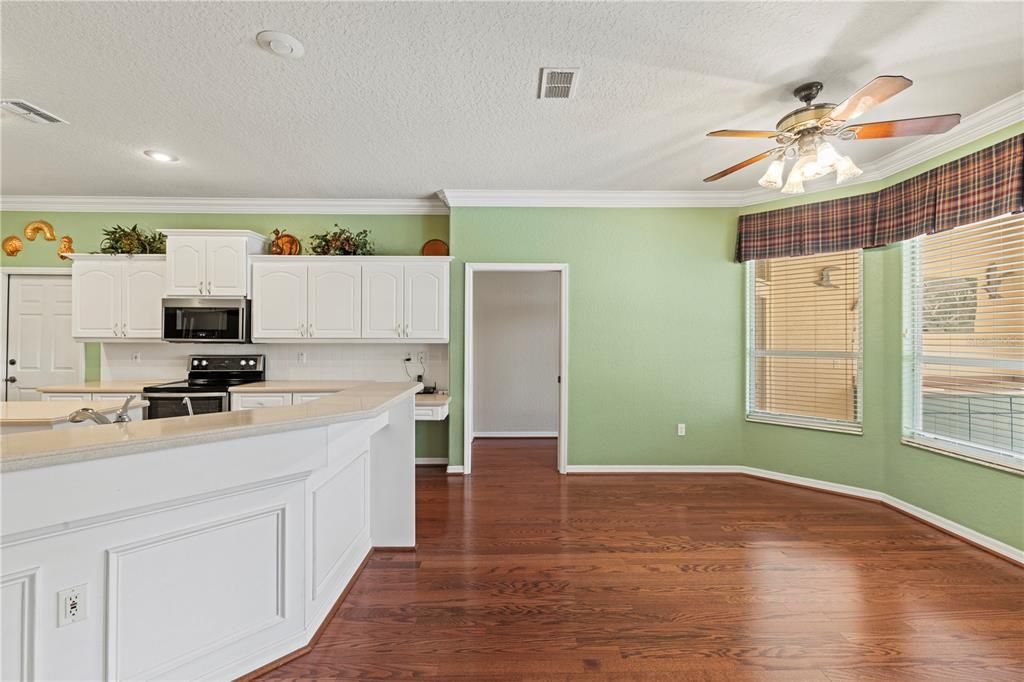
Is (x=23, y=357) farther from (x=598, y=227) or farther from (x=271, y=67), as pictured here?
(x=598, y=227)

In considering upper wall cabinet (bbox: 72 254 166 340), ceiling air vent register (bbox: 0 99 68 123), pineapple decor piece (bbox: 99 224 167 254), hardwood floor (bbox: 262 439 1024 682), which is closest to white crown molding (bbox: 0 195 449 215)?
pineapple decor piece (bbox: 99 224 167 254)

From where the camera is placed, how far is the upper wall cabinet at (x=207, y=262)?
4.14 meters

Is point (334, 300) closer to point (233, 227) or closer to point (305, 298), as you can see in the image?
point (305, 298)

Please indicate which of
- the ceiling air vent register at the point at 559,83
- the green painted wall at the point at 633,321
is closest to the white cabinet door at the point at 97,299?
the green painted wall at the point at 633,321

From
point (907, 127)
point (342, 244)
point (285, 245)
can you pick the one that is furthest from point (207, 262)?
point (907, 127)

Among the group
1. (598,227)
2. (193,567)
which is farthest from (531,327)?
(193,567)

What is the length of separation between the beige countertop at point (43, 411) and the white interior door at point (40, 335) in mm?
1889

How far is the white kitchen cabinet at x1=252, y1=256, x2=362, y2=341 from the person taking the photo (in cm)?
426

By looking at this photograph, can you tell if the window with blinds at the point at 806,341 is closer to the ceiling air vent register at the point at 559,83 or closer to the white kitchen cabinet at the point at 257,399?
the ceiling air vent register at the point at 559,83

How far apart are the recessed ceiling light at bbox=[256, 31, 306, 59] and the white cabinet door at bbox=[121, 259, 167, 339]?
302 centimetres

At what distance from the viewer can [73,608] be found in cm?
130

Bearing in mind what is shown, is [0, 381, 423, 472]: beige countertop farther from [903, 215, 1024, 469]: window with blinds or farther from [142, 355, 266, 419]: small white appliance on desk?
[903, 215, 1024, 469]: window with blinds

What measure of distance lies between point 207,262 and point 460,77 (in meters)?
3.13

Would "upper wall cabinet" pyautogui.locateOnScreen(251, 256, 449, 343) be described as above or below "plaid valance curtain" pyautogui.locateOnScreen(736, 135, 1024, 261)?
below
